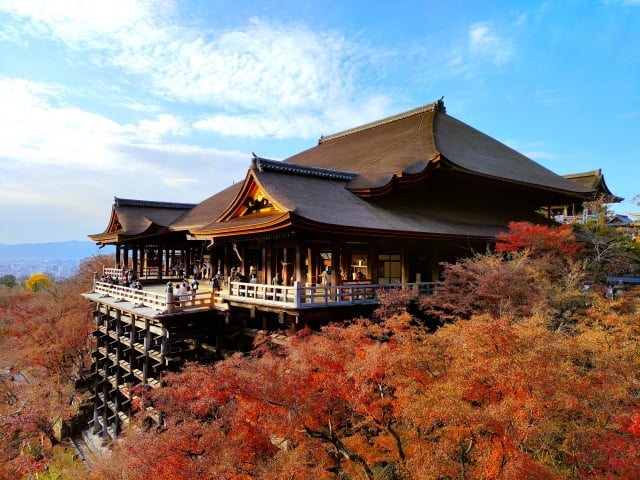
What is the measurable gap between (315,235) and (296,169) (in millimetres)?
3714

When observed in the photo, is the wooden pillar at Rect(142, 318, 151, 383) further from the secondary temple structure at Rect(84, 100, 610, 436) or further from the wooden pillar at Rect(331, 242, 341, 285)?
the wooden pillar at Rect(331, 242, 341, 285)

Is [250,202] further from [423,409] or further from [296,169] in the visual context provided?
[423,409]

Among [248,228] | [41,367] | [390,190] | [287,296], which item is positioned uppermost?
[390,190]

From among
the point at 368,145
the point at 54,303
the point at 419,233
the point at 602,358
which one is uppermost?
the point at 368,145

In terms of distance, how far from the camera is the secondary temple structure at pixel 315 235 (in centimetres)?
1279

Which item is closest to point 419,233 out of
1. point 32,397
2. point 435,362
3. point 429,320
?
point 429,320

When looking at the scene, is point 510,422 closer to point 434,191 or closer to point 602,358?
point 602,358

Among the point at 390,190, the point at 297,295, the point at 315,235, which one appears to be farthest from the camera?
the point at 390,190

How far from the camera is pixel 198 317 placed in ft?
47.5

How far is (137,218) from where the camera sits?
25109 mm

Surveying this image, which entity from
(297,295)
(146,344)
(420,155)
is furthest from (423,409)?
(420,155)

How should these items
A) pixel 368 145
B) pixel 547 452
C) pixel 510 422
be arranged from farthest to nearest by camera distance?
pixel 368 145 → pixel 547 452 → pixel 510 422

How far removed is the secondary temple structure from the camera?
12789mm

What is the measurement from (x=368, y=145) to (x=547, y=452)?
18290 millimetres
